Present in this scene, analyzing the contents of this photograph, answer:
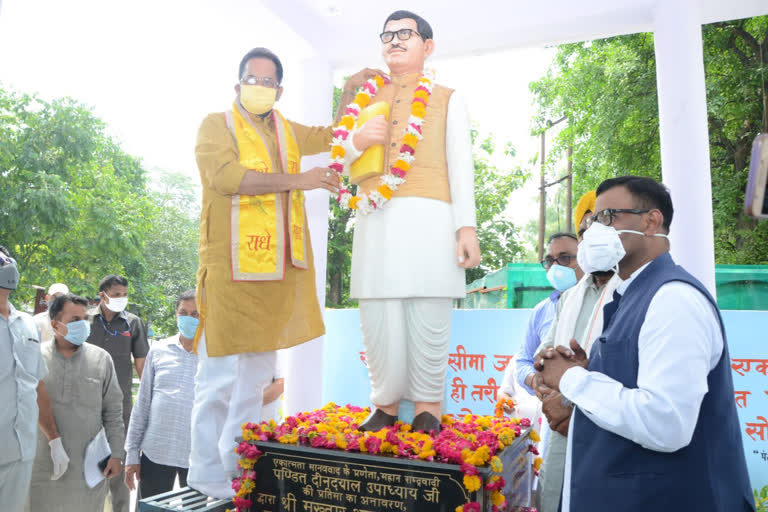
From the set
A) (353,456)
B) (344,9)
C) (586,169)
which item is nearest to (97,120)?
(586,169)

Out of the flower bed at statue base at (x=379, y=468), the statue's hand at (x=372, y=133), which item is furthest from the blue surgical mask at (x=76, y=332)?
the statue's hand at (x=372, y=133)

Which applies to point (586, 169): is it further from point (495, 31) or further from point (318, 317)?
point (318, 317)

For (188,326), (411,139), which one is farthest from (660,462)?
(188,326)

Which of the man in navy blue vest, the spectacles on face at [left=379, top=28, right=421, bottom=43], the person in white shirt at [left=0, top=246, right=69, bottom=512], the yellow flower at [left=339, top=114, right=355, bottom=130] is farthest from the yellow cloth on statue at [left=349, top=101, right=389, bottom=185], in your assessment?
the person in white shirt at [left=0, top=246, right=69, bottom=512]

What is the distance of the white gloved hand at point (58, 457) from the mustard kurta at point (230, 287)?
1823 millimetres

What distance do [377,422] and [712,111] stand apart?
11.5 metres

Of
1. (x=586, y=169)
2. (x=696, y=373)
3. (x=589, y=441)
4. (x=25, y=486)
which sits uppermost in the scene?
(x=586, y=169)

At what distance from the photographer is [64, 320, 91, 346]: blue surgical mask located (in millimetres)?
4348

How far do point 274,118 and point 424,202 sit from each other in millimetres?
1070

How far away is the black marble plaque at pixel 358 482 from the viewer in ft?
8.48

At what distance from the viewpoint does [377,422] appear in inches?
123

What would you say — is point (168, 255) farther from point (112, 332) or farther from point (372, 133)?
point (372, 133)

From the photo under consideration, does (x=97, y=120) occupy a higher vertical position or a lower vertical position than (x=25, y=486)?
higher

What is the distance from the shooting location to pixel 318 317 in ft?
11.5
